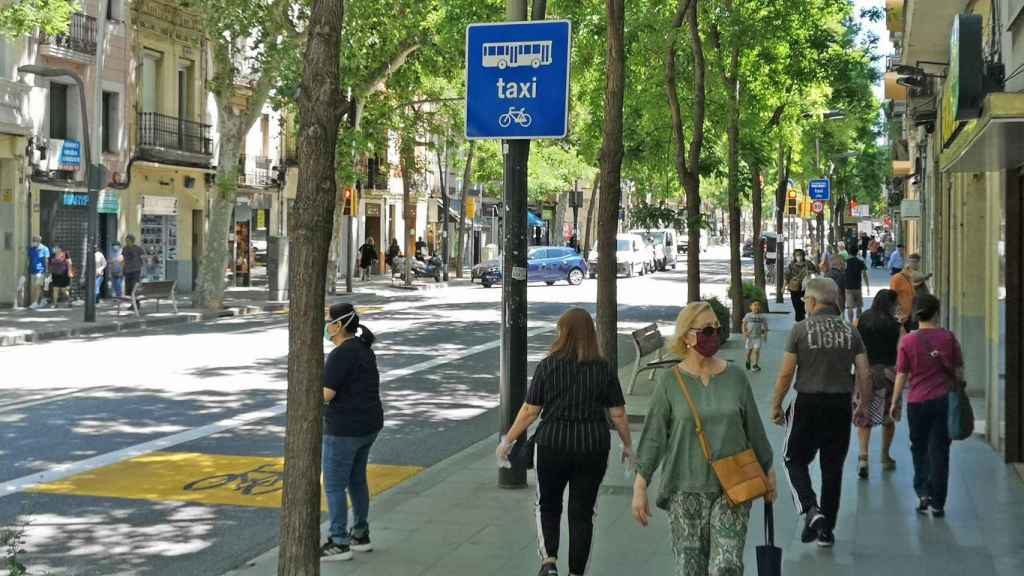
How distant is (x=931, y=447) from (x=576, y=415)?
12.3ft

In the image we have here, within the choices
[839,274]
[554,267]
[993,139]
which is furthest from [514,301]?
[554,267]

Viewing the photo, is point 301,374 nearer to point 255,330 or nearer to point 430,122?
point 255,330

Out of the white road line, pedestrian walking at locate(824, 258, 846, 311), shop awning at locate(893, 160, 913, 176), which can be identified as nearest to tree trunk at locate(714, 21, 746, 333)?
pedestrian walking at locate(824, 258, 846, 311)

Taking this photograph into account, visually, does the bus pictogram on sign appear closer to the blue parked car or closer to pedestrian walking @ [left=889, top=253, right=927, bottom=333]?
pedestrian walking @ [left=889, top=253, right=927, bottom=333]

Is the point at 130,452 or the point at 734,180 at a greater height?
the point at 734,180

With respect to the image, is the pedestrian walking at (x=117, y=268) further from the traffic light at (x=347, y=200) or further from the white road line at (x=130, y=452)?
the white road line at (x=130, y=452)

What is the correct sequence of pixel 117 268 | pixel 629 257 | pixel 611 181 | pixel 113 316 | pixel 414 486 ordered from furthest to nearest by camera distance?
1. pixel 629 257
2. pixel 117 268
3. pixel 113 316
4. pixel 611 181
5. pixel 414 486

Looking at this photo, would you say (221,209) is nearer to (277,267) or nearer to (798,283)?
(277,267)

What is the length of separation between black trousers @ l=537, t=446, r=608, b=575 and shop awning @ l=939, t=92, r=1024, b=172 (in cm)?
334

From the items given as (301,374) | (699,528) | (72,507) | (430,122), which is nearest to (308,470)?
(301,374)

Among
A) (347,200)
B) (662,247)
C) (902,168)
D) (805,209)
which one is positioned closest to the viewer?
(347,200)

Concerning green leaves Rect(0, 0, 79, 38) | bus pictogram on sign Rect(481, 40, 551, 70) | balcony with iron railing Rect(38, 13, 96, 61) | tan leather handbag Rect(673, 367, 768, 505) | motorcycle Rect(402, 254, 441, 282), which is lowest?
tan leather handbag Rect(673, 367, 768, 505)

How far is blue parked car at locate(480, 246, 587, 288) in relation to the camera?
52469 mm

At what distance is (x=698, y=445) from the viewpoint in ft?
20.0
